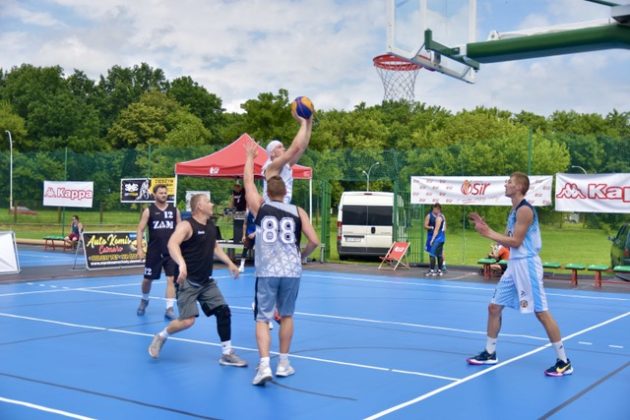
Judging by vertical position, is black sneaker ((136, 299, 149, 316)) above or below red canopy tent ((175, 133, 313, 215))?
below

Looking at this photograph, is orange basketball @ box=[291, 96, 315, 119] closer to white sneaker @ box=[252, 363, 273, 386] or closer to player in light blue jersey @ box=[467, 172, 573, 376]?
player in light blue jersey @ box=[467, 172, 573, 376]

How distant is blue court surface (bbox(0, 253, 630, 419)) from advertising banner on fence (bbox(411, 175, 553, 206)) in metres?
5.81

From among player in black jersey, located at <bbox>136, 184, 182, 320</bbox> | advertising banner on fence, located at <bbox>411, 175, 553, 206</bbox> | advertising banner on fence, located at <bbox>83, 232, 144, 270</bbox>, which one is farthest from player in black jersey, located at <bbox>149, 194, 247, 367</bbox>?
advertising banner on fence, located at <bbox>411, 175, 553, 206</bbox>

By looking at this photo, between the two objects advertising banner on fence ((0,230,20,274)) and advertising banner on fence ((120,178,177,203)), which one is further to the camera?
advertising banner on fence ((120,178,177,203))

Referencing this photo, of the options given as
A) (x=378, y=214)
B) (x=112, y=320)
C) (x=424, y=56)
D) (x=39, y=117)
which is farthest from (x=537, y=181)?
(x=39, y=117)

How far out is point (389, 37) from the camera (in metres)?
10.8

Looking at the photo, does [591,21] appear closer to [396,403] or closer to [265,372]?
[396,403]

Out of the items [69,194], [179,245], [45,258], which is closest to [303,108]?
[179,245]

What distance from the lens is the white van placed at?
23.7 metres

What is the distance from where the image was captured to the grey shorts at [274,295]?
287 inches

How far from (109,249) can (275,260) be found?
13491 mm

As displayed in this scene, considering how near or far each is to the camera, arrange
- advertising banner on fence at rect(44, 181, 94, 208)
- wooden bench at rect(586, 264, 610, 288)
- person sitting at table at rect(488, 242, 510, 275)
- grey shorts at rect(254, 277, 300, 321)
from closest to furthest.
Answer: grey shorts at rect(254, 277, 300, 321) < wooden bench at rect(586, 264, 610, 288) < person sitting at table at rect(488, 242, 510, 275) < advertising banner on fence at rect(44, 181, 94, 208)

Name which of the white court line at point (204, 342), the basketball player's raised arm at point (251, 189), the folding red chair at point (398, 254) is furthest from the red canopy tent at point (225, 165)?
the basketball player's raised arm at point (251, 189)

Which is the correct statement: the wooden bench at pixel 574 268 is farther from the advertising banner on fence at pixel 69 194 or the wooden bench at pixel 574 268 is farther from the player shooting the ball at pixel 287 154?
the advertising banner on fence at pixel 69 194
